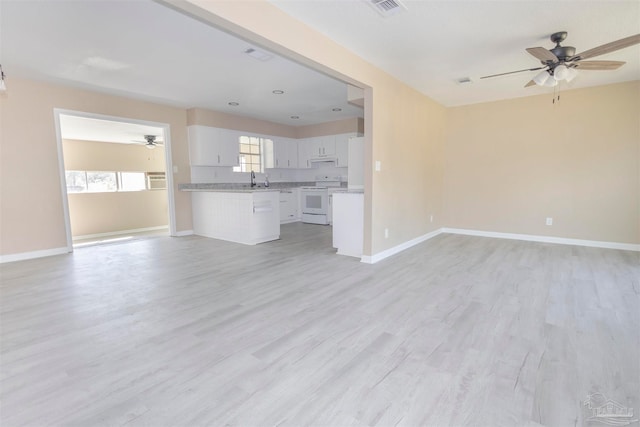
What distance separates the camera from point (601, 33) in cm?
284

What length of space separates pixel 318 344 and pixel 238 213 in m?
3.55

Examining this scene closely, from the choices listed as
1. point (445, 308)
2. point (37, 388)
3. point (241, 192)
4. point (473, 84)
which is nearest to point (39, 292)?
point (37, 388)

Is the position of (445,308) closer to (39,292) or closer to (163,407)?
(163,407)

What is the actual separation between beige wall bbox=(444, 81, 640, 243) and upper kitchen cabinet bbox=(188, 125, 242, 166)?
14.6 feet

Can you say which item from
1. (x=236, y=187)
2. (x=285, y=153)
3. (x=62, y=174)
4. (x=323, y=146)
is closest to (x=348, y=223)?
(x=236, y=187)

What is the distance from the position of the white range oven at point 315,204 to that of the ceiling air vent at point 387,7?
453 centimetres

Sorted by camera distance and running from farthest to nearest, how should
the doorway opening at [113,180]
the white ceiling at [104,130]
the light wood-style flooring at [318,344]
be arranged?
the doorway opening at [113,180] → the white ceiling at [104,130] → the light wood-style flooring at [318,344]

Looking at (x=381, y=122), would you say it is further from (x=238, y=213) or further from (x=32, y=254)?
(x=32, y=254)

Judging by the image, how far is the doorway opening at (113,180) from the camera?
707 centimetres

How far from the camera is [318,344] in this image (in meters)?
1.96

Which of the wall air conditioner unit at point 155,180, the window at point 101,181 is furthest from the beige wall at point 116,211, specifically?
the window at point 101,181

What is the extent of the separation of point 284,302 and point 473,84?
4097 mm

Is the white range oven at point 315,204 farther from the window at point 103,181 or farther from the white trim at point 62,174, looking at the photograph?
the window at point 103,181

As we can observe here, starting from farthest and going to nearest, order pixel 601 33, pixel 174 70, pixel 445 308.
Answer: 1. pixel 174 70
2. pixel 601 33
3. pixel 445 308
